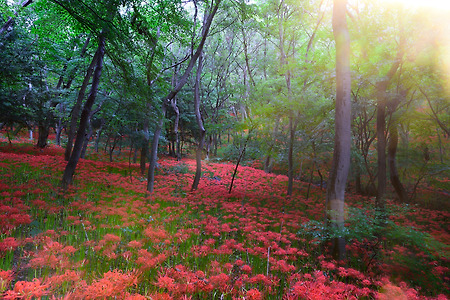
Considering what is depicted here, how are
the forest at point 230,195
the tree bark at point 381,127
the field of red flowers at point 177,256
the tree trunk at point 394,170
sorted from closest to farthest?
the field of red flowers at point 177,256
the forest at point 230,195
the tree bark at point 381,127
the tree trunk at point 394,170

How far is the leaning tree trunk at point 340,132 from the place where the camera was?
4898mm

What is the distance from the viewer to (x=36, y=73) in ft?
35.7

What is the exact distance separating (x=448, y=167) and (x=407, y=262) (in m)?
5.90

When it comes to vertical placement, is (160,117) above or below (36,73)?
below

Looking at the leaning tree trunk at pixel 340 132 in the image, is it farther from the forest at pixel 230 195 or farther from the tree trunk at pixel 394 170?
the tree trunk at pixel 394 170

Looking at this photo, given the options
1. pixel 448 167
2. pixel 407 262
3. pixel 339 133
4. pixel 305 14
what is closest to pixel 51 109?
pixel 339 133

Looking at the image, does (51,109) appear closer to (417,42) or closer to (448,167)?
(417,42)

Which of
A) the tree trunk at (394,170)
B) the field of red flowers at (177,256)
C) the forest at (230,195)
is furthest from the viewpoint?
the tree trunk at (394,170)

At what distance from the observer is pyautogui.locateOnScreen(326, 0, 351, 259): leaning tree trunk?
490 cm

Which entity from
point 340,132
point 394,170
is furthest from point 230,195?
point 394,170

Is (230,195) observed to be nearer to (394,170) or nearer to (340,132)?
(340,132)

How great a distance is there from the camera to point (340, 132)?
5055 millimetres

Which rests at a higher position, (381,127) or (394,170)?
(381,127)

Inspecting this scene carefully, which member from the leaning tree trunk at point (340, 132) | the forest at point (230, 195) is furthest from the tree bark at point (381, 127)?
the leaning tree trunk at point (340, 132)
